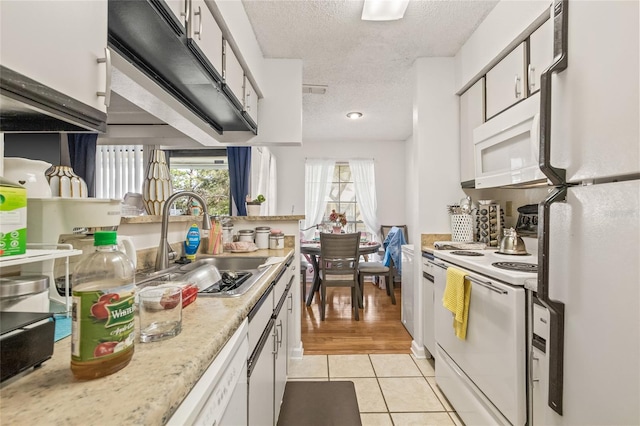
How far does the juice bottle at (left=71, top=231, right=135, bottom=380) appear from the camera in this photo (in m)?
0.45

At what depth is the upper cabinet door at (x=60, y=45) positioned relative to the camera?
53 centimetres

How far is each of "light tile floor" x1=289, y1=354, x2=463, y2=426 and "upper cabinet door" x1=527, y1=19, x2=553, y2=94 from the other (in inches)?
78.4

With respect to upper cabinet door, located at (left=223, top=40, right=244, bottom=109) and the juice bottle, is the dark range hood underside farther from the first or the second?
the juice bottle

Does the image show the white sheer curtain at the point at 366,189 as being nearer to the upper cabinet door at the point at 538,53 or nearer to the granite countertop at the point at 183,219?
the granite countertop at the point at 183,219

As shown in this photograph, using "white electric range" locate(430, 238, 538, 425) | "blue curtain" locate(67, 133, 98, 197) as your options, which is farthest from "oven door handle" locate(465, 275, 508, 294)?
"blue curtain" locate(67, 133, 98, 197)

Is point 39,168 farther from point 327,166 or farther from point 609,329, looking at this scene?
point 327,166

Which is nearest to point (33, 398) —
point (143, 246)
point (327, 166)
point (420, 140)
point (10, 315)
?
point (10, 315)

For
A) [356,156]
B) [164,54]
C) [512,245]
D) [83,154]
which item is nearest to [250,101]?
[164,54]

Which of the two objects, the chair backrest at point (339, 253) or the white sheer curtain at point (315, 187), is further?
the white sheer curtain at point (315, 187)

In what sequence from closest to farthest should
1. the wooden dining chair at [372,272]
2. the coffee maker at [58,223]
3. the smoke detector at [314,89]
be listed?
the coffee maker at [58,223]
the smoke detector at [314,89]
the wooden dining chair at [372,272]

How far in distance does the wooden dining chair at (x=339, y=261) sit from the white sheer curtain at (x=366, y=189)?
7.07ft

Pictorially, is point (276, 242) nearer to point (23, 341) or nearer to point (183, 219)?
point (183, 219)

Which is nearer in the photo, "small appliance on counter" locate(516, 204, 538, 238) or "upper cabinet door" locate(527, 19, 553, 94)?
"upper cabinet door" locate(527, 19, 553, 94)

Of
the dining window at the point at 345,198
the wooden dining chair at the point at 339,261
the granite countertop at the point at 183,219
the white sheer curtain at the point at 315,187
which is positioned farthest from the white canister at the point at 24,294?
the dining window at the point at 345,198
